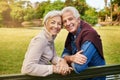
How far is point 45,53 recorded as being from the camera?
5.27ft

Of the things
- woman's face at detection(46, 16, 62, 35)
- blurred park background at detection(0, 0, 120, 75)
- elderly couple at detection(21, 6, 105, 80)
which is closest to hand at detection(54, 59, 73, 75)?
elderly couple at detection(21, 6, 105, 80)

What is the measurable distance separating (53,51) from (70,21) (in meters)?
0.23

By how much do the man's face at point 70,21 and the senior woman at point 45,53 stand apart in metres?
0.06

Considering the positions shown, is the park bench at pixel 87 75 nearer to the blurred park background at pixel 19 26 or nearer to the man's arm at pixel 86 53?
the man's arm at pixel 86 53

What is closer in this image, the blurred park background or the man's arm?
the man's arm

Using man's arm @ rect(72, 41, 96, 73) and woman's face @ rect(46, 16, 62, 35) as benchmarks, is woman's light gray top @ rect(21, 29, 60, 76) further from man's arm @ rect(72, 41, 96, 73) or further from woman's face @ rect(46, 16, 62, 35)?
man's arm @ rect(72, 41, 96, 73)

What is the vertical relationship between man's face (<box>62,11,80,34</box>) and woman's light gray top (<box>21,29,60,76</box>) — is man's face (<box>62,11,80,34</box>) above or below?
above

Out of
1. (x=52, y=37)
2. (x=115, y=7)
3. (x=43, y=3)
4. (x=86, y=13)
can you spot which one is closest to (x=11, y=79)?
(x=52, y=37)

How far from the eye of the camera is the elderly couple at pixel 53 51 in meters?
1.52

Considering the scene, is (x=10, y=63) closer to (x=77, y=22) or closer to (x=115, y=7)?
(x=77, y=22)

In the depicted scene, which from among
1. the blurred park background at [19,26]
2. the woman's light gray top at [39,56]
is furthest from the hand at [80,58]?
the blurred park background at [19,26]

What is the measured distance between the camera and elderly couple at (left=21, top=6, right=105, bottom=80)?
152 cm

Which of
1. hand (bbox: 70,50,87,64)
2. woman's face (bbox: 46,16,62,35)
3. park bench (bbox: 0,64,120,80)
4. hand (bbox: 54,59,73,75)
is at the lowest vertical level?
park bench (bbox: 0,64,120,80)

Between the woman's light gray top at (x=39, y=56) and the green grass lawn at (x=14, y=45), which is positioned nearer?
the woman's light gray top at (x=39, y=56)
